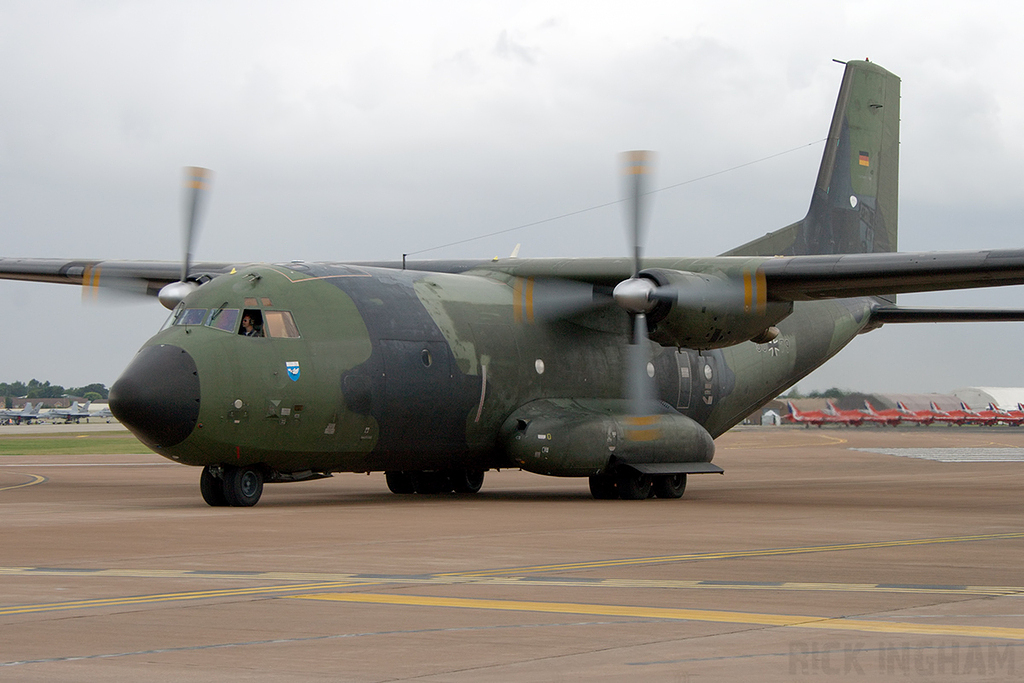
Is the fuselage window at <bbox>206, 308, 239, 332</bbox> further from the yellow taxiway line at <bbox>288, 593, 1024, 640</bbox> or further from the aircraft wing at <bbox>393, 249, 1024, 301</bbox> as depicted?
the yellow taxiway line at <bbox>288, 593, 1024, 640</bbox>

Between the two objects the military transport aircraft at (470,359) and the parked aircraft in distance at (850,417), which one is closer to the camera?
the military transport aircraft at (470,359)

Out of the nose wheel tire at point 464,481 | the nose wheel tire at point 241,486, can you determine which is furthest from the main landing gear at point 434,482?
the nose wheel tire at point 241,486

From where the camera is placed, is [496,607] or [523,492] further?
[523,492]

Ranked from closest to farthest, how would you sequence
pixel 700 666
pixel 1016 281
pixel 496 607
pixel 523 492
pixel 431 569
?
pixel 700 666 < pixel 496 607 < pixel 431 569 < pixel 1016 281 < pixel 523 492

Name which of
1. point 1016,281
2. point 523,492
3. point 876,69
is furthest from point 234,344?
point 876,69

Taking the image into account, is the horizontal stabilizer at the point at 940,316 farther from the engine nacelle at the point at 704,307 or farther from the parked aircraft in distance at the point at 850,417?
the parked aircraft in distance at the point at 850,417

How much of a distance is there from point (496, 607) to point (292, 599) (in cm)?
153

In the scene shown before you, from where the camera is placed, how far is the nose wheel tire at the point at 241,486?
62.5 feet

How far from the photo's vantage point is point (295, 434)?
19000mm

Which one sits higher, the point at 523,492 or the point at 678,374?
the point at 678,374

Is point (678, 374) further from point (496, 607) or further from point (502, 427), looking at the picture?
point (496, 607)

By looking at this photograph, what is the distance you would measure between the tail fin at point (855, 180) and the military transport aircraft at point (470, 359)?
10.4ft

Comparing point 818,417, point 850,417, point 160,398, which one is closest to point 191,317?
point 160,398

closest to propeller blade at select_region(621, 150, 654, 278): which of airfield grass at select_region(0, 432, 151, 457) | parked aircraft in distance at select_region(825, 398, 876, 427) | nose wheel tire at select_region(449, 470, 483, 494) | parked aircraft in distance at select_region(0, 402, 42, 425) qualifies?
nose wheel tire at select_region(449, 470, 483, 494)
